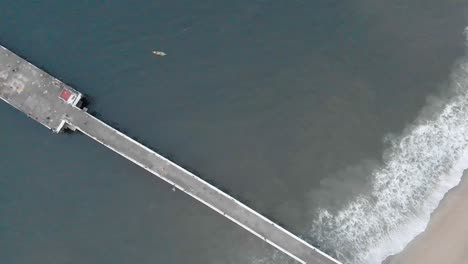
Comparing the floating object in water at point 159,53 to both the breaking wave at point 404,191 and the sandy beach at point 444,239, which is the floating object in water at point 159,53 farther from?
the sandy beach at point 444,239

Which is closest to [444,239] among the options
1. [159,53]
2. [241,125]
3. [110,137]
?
[241,125]

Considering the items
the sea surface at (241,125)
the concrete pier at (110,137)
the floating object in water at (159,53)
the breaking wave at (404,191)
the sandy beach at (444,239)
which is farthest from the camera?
the floating object in water at (159,53)

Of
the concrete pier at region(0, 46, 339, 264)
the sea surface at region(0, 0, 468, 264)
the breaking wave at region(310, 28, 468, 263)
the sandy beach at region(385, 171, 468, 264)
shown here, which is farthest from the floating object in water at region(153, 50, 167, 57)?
the sandy beach at region(385, 171, 468, 264)

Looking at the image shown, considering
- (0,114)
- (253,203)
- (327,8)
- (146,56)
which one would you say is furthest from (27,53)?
(327,8)

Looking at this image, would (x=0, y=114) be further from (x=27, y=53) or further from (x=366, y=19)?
(x=366, y=19)

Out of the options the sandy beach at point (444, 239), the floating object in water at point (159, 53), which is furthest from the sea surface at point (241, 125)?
the sandy beach at point (444, 239)

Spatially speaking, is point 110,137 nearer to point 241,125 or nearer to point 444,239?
point 241,125
